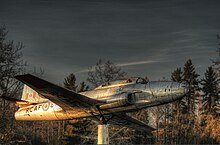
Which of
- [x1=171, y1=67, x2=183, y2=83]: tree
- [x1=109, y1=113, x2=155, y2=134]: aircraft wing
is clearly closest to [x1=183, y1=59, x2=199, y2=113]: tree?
[x1=171, y1=67, x2=183, y2=83]: tree

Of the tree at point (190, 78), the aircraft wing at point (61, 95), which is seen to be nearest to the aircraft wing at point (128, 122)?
the aircraft wing at point (61, 95)

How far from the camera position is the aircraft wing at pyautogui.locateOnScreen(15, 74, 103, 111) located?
48.2 ft

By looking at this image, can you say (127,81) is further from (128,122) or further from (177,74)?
(177,74)

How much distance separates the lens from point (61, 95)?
16.2 m

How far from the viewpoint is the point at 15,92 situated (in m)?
31.1

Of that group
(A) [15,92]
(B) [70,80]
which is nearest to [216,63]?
(A) [15,92]

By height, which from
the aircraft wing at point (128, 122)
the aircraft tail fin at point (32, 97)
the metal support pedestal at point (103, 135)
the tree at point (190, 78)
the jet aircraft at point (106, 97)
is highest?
the tree at point (190, 78)

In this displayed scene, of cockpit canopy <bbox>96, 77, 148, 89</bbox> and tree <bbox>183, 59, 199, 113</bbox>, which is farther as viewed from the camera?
tree <bbox>183, 59, 199, 113</bbox>

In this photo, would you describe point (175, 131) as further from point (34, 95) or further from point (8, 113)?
point (34, 95)

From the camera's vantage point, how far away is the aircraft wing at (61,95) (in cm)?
1471

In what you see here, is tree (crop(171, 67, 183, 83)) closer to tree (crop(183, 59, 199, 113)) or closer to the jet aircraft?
tree (crop(183, 59, 199, 113))

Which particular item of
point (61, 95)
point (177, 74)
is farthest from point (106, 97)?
point (177, 74)

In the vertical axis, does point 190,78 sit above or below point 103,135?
above

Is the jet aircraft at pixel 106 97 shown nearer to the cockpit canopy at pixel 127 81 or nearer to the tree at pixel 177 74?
the cockpit canopy at pixel 127 81
